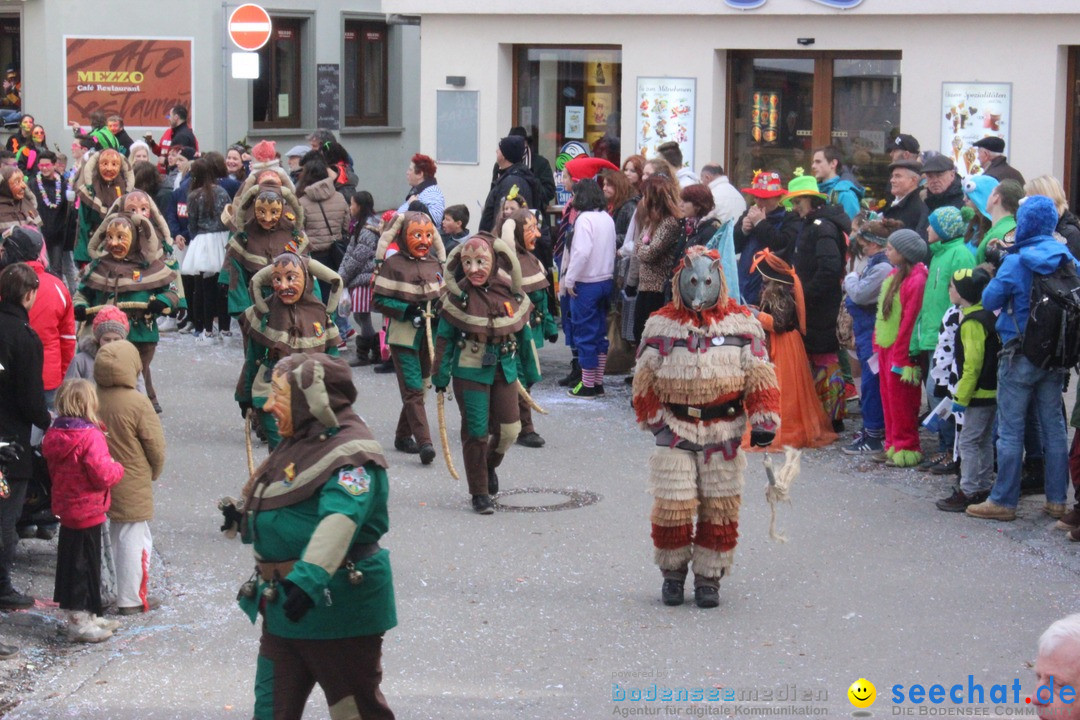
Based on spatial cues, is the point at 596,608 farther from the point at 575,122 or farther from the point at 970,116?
the point at 575,122

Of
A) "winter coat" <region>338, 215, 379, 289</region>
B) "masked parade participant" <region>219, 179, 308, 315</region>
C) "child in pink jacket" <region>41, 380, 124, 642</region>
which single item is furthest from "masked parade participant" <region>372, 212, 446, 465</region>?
"child in pink jacket" <region>41, 380, 124, 642</region>

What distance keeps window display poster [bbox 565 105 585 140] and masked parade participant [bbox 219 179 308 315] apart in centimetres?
731

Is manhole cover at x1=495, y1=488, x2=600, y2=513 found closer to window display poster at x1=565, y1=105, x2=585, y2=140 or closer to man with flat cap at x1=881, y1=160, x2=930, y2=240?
man with flat cap at x1=881, y1=160, x2=930, y2=240

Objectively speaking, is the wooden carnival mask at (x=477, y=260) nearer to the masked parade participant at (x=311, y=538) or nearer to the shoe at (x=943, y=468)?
the shoe at (x=943, y=468)

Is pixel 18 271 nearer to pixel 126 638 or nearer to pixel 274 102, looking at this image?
pixel 126 638

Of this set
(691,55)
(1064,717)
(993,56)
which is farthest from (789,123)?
(1064,717)

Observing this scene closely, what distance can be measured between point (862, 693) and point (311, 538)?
2766mm

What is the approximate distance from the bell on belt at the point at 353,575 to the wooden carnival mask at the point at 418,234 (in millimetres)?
5786

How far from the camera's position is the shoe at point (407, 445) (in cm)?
1161

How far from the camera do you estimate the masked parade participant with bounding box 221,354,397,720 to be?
17.7 ft

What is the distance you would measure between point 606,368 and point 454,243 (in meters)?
1.94

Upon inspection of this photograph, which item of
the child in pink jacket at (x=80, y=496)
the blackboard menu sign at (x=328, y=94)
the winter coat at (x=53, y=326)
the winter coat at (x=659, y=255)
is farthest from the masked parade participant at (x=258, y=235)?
the blackboard menu sign at (x=328, y=94)

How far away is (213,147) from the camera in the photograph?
963 inches

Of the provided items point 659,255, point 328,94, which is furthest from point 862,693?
point 328,94
